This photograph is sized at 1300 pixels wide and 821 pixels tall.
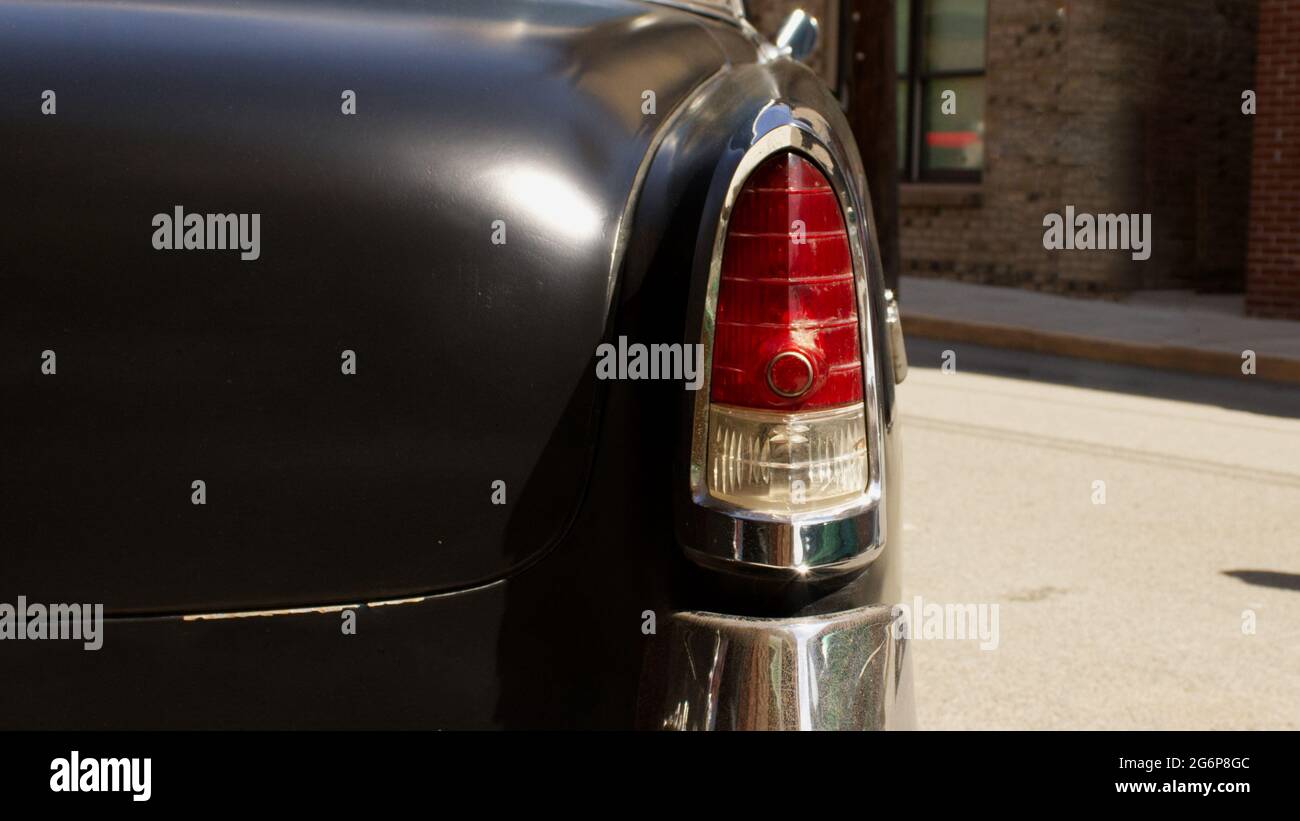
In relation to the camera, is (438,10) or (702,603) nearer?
(702,603)

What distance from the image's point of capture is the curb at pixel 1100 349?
11.2 m

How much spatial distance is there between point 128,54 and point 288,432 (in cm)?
45

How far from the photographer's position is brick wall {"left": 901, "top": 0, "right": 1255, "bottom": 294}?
16.1 m

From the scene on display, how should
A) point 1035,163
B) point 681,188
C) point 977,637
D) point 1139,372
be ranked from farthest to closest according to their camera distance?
point 1035,163, point 1139,372, point 977,637, point 681,188

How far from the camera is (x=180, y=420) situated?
5.70ft

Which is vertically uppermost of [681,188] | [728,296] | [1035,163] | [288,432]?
[1035,163]

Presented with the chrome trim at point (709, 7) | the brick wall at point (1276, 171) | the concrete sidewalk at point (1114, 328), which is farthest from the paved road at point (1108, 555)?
the brick wall at point (1276, 171)

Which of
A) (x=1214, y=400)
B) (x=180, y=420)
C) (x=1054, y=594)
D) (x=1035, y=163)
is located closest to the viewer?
(x=180, y=420)

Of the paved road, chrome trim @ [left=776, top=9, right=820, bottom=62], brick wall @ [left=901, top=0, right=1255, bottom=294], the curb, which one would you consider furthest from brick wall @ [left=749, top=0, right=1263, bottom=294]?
chrome trim @ [left=776, top=9, right=820, bottom=62]

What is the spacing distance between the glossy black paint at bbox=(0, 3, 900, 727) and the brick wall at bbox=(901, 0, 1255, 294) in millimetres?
15068

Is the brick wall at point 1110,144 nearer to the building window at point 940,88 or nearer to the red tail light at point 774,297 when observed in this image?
the building window at point 940,88

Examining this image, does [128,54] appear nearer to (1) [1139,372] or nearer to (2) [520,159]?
(2) [520,159]

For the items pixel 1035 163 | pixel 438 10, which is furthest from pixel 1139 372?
pixel 438 10

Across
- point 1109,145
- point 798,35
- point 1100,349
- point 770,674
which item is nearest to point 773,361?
point 770,674
